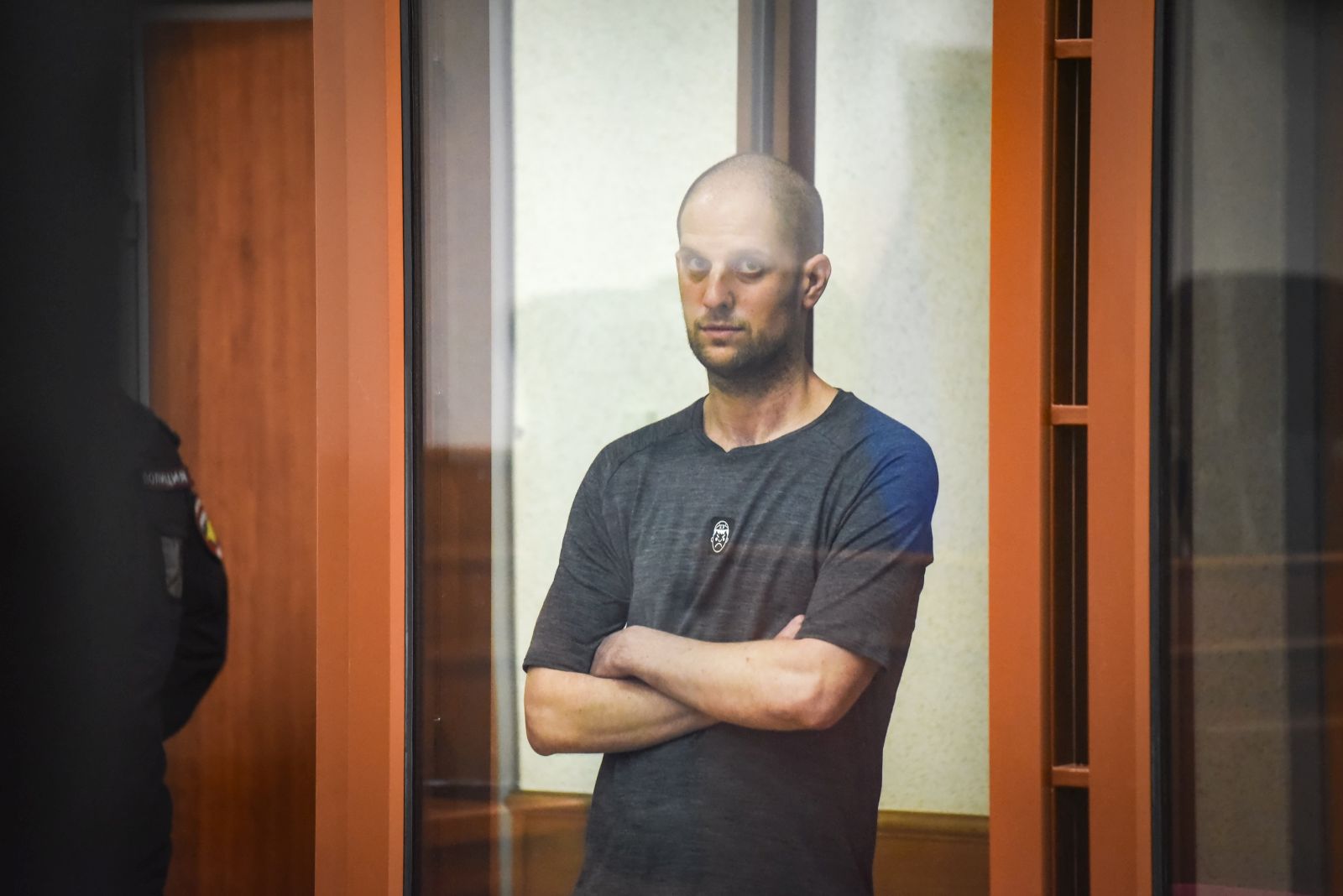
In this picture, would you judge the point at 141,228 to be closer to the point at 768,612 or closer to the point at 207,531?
the point at 207,531

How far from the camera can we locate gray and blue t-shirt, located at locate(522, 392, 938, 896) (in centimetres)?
95

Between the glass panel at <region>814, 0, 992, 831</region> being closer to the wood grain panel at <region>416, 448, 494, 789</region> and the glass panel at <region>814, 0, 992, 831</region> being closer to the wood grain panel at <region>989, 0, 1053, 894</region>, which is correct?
the wood grain panel at <region>989, 0, 1053, 894</region>

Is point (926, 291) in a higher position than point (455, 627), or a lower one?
higher

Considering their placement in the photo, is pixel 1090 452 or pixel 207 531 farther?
pixel 207 531

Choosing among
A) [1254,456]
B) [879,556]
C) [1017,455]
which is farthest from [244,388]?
[1254,456]

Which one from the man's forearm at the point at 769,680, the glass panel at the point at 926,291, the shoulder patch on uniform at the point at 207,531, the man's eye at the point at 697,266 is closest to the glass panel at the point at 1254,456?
the glass panel at the point at 926,291


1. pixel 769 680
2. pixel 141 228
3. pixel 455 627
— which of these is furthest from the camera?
pixel 141 228

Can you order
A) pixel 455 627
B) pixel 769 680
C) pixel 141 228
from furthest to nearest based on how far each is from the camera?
pixel 141 228, pixel 455 627, pixel 769 680

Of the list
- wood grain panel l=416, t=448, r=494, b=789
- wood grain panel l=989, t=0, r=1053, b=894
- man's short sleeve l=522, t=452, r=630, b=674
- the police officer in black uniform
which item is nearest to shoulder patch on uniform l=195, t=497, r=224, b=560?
the police officer in black uniform

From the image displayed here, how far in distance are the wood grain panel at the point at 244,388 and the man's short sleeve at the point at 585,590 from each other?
0.33 m

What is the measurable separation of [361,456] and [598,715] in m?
0.37

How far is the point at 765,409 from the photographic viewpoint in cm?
98

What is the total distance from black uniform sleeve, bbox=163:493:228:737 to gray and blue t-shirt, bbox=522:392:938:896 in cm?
45

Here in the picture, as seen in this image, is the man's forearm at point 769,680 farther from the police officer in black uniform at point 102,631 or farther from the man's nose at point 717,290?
the police officer in black uniform at point 102,631
